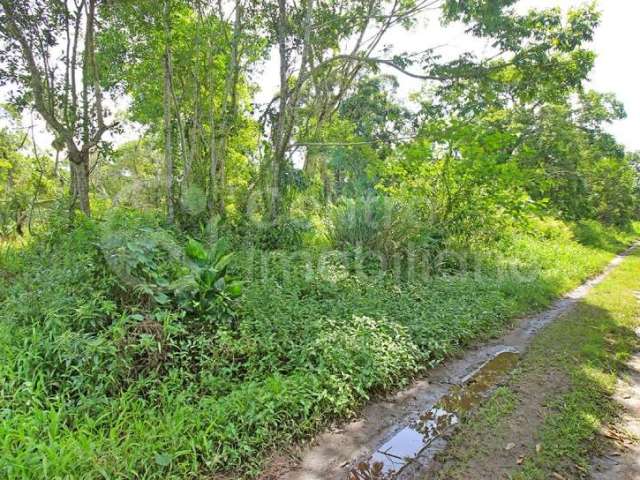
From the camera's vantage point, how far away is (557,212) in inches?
581

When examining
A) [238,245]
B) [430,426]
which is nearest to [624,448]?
[430,426]

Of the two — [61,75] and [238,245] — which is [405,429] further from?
[61,75]

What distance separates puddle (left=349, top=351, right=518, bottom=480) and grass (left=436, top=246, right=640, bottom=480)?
0.13 m

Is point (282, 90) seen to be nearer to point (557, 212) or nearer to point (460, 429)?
point (460, 429)

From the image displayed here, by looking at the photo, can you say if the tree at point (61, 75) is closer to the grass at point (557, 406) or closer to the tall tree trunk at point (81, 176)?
the tall tree trunk at point (81, 176)

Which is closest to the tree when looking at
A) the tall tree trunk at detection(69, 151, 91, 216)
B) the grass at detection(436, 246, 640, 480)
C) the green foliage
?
the tall tree trunk at detection(69, 151, 91, 216)

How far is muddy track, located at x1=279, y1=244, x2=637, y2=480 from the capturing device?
2.35 metres

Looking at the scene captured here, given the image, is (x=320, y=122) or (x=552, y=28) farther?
(x=320, y=122)

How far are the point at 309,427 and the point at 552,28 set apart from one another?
6448 millimetres

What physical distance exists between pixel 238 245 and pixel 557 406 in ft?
14.5

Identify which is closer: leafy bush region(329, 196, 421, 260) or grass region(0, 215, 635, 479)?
grass region(0, 215, 635, 479)

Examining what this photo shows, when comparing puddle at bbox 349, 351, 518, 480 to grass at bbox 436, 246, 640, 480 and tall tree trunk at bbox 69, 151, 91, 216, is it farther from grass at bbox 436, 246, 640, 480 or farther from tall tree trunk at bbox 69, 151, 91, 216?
tall tree trunk at bbox 69, 151, 91, 216

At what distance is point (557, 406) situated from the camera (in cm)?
298

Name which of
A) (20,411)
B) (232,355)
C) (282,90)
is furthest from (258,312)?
(282,90)
